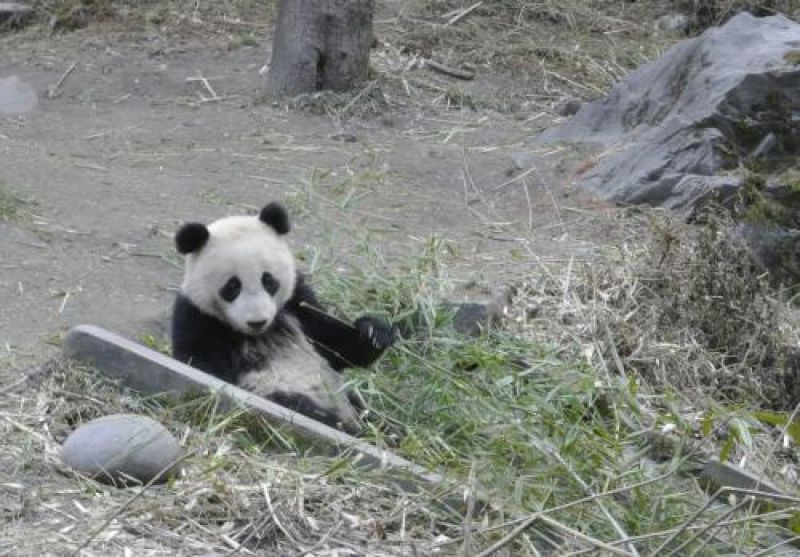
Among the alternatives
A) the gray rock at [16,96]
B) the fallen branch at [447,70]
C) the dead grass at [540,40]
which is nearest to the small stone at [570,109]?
the dead grass at [540,40]

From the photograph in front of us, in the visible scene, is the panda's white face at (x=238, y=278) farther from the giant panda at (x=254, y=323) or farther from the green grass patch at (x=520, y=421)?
the green grass patch at (x=520, y=421)

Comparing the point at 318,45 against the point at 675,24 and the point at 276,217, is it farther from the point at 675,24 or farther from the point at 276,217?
the point at 276,217

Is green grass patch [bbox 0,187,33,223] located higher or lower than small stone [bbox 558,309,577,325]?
lower

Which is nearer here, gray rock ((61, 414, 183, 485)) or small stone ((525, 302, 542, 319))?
gray rock ((61, 414, 183, 485))

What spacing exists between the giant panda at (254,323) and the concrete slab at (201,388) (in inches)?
10.4

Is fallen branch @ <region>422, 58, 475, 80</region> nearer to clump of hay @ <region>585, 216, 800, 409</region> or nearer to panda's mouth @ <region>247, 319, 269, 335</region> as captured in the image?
clump of hay @ <region>585, 216, 800, 409</region>

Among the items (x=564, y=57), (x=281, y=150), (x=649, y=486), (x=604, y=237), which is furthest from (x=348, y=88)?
(x=649, y=486)

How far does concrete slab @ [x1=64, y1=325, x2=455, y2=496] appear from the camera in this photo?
4.94m

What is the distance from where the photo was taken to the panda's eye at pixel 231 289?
226 inches

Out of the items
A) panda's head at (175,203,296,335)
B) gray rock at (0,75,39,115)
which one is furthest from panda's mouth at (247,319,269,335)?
gray rock at (0,75,39,115)

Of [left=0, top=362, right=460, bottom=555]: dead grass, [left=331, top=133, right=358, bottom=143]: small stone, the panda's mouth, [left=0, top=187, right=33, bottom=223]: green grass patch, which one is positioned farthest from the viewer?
[left=331, top=133, right=358, bottom=143]: small stone

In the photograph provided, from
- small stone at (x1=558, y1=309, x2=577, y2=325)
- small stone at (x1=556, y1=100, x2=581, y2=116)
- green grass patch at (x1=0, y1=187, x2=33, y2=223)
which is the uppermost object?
small stone at (x1=558, y1=309, x2=577, y2=325)

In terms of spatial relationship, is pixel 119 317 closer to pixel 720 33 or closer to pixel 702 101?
pixel 702 101

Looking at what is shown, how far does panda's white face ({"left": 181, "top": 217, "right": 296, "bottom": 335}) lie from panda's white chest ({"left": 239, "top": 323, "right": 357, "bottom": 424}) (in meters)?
0.17
